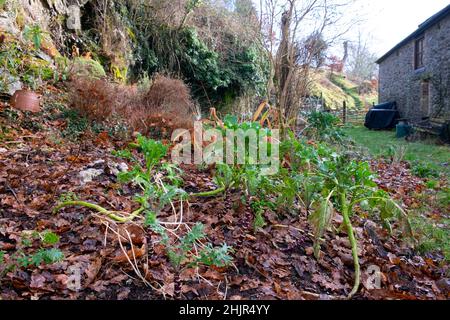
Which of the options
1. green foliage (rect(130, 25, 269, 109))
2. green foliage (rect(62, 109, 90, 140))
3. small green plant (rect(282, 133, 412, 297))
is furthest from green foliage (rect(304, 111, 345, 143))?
green foliage (rect(130, 25, 269, 109))

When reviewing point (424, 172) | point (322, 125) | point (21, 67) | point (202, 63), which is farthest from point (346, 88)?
point (21, 67)

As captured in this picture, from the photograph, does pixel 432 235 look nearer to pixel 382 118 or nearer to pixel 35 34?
pixel 35 34

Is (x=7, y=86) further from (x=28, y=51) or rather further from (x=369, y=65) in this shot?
(x=369, y=65)

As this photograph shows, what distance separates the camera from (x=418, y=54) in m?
14.2

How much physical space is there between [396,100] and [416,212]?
615 inches

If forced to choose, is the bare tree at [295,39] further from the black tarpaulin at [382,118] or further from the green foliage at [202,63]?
the black tarpaulin at [382,118]

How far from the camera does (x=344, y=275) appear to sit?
70.9 inches

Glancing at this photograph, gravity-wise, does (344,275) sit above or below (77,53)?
below

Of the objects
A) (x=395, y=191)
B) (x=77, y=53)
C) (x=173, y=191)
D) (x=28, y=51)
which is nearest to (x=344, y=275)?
(x=173, y=191)

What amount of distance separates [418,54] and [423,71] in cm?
146

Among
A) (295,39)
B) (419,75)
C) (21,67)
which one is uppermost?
(419,75)

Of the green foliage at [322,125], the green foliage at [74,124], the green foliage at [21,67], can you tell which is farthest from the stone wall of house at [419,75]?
the green foliage at [21,67]

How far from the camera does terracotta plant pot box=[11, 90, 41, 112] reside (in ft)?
12.8

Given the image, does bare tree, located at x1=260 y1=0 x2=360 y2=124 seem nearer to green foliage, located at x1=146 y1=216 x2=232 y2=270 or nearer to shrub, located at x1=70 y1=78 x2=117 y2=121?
shrub, located at x1=70 y1=78 x2=117 y2=121
